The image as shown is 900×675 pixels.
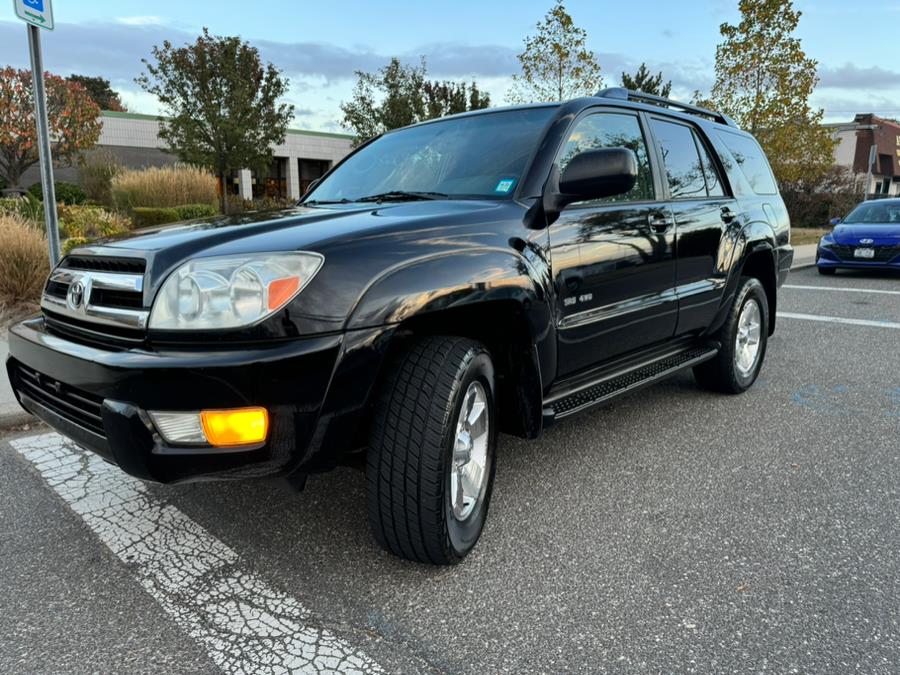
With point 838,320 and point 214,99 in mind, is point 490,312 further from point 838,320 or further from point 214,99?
point 214,99

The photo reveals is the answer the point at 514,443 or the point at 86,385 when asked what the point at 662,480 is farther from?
the point at 86,385

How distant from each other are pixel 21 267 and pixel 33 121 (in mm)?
15078

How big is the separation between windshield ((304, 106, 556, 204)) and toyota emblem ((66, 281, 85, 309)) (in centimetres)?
135

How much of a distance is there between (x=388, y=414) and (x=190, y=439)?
0.60 metres

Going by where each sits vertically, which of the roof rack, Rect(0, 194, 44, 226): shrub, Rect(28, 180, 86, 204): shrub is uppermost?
Rect(28, 180, 86, 204): shrub

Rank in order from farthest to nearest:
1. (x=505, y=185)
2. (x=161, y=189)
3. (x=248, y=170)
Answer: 1. (x=248, y=170)
2. (x=161, y=189)
3. (x=505, y=185)

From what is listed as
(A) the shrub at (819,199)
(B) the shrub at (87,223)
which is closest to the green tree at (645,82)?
(A) the shrub at (819,199)

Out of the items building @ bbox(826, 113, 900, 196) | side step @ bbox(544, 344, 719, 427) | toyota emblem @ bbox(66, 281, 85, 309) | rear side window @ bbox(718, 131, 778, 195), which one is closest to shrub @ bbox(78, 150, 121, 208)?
rear side window @ bbox(718, 131, 778, 195)

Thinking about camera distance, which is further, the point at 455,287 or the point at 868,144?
the point at 868,144

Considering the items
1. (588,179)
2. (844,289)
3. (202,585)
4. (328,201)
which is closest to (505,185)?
(588,179)

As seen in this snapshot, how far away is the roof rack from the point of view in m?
3.59

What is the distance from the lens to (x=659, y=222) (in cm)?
348

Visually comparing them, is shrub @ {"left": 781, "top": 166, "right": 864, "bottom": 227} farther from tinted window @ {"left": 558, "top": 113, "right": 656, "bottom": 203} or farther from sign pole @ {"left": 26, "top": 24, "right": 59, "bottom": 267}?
sign pole @ {"left": 26, "top": 24, "right": 59, "bottom": 267}

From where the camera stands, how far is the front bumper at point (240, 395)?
76.2 inches
